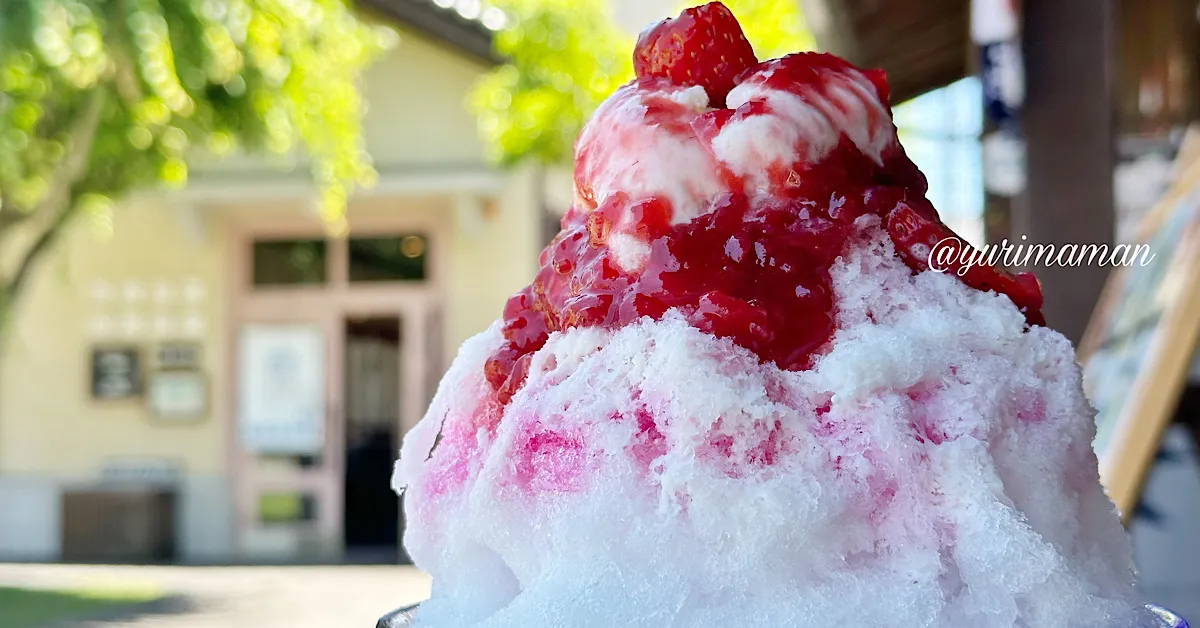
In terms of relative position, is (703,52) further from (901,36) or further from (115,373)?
(115,373)

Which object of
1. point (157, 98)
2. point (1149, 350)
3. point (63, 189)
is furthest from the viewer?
point (63, 189)

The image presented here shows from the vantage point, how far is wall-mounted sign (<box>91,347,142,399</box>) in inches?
288

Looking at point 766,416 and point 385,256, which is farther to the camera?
point 385,256

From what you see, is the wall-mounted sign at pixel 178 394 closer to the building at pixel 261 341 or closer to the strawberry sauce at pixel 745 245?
the building at pixel 261 341

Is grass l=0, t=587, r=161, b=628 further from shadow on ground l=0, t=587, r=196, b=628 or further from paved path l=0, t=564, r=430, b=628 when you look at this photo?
paved path l=0, t=564, r=430, b=628

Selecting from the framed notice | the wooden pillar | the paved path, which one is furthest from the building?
the framed notice

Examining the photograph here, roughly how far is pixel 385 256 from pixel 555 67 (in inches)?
81.7

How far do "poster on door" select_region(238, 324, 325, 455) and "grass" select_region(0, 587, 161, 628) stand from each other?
5.90ft

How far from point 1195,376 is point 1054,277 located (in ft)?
4.93

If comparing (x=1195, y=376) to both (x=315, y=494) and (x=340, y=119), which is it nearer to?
(x=340, y=119)

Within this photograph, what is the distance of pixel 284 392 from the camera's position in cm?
727

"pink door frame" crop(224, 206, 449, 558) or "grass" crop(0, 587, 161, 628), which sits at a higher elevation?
"pink door frame" crop(224, 206, 449, 558)

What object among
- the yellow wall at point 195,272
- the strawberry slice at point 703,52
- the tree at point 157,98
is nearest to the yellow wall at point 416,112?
the yellow wall at point 195,272

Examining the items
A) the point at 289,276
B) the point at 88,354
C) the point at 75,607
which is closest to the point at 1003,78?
the point at 75,607
